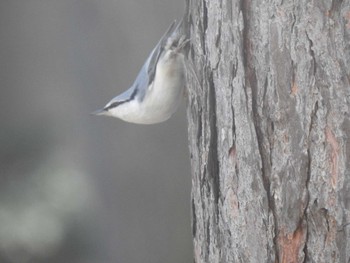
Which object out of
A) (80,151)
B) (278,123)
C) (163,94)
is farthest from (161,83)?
(80,151)

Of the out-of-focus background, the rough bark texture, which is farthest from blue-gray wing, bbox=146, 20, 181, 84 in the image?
the out-of-focus background

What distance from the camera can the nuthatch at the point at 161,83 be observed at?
158 cm

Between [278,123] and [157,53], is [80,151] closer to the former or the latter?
[157,53]

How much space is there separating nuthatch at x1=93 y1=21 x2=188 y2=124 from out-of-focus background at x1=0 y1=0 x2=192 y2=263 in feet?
4.21

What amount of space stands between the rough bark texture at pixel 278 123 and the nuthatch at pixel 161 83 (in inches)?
4.7

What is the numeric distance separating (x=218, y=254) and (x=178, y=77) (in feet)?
1.25

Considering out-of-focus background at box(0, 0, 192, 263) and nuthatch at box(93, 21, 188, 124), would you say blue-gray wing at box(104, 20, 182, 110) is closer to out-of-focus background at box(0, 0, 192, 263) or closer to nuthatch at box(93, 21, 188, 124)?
nuthatch at box(93, 21, 188, 124)

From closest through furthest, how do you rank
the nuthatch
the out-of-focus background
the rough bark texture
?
the rough bark texture, the nuthatch, the out-of-focus background

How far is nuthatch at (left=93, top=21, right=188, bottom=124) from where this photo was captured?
5.18 feet

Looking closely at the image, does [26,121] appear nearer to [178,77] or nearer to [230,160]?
[178,77]

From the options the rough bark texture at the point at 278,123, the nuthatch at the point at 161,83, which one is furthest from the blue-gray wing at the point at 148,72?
the rough bark texture at the point at 278,123

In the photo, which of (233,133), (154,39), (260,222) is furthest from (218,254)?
(154,39)

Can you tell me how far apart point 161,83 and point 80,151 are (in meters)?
1.75

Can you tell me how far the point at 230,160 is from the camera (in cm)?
141
